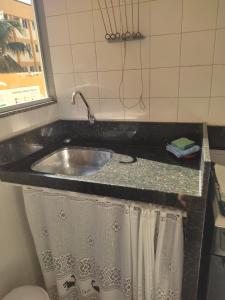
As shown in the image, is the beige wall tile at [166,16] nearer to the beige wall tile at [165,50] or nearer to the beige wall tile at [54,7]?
the beige wall tile at [165,50]

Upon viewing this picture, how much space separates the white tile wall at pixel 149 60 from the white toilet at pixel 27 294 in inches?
41.6

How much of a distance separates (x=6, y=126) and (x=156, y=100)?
2.77ft

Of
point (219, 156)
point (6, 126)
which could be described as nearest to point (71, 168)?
point (6, 126)

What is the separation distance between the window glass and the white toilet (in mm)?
950

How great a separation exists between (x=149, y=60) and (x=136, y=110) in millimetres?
295

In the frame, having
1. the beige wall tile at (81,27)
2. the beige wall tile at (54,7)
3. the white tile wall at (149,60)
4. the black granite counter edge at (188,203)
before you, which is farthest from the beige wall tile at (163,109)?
the beige wall tile at (54,7)

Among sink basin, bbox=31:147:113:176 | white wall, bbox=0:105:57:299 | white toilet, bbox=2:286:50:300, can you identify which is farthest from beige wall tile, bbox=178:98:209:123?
white toilet, bbox=2:286:50:300

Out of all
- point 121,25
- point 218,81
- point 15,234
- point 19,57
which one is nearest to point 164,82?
point 218,81

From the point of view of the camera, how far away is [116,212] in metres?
1.01

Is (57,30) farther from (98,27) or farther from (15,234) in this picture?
(15,234)

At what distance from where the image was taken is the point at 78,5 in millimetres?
1325

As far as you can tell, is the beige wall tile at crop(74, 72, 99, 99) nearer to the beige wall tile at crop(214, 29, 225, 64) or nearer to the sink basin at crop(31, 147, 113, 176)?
the sink basin at crop(31, 147, 113, 176)

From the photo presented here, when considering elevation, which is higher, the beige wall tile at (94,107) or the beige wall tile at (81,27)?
the beige wall tile at (81,27)

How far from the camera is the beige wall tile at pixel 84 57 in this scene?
1.39 m
